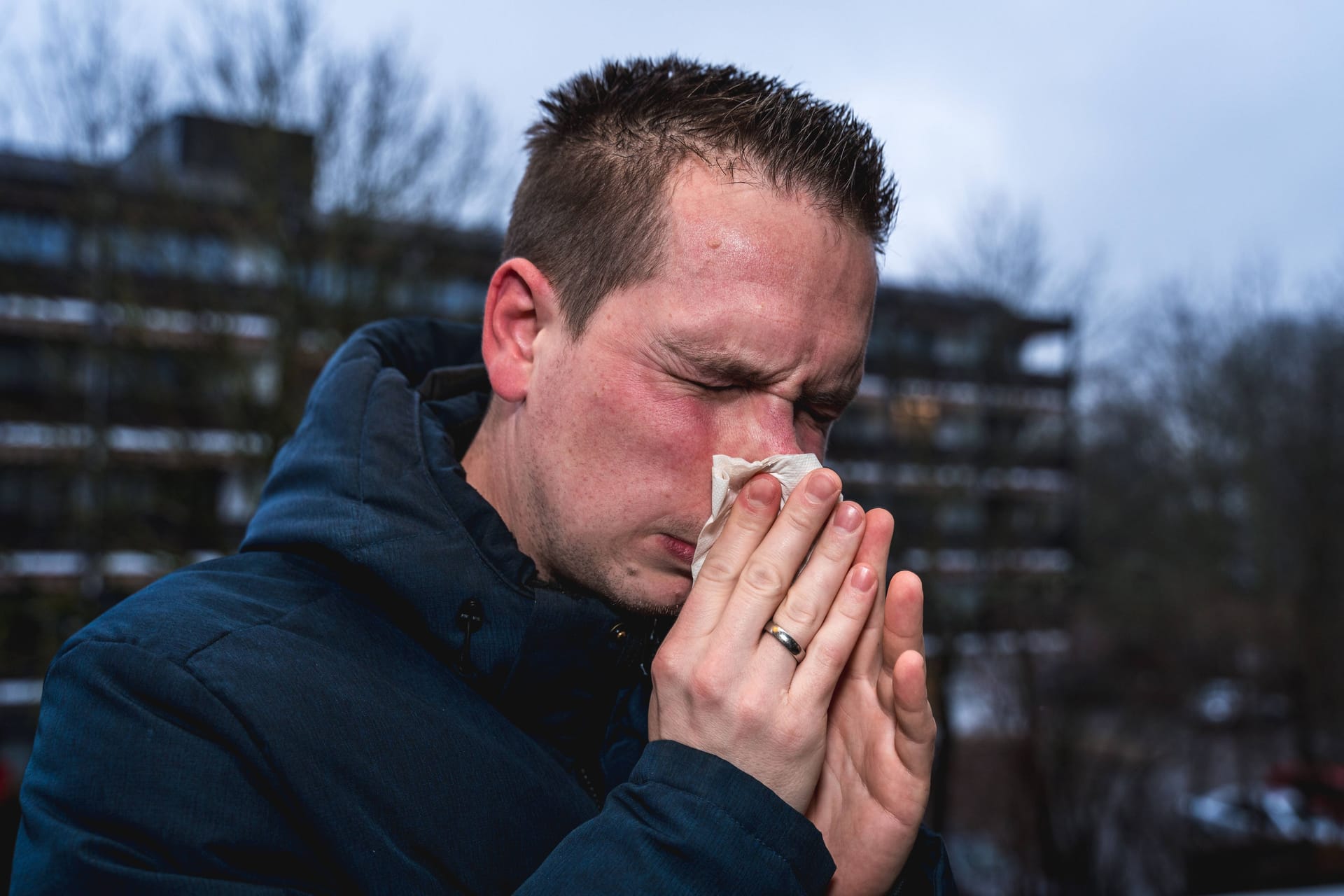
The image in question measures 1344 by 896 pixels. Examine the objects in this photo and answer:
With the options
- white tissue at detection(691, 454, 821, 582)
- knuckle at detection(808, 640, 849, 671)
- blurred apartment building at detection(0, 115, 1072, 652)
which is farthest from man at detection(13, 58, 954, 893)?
blurred apartment building at detection(0, 115, 1072, 652)

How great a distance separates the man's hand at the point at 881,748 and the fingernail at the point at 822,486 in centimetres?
11

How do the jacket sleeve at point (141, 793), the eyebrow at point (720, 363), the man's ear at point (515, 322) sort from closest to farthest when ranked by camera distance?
the jacket sleeve at point (141, 793) < the eyebrow at point (720, 363) < the man's ear at point (515, 322)

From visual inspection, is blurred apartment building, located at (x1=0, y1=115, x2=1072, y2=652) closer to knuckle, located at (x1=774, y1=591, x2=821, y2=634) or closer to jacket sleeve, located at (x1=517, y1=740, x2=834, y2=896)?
knuckle, located at (x1=774, y1=591, x2=821, y2=634)

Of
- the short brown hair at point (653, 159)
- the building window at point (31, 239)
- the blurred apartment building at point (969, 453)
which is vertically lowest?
the blurred apartment building at point (969, 453)

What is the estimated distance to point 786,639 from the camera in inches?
59.2

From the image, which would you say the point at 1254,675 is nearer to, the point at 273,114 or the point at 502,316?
the point at 273,114

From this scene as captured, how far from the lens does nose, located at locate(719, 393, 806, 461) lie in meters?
1.86

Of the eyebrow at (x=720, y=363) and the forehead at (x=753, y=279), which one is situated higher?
the forehead at (x=753, y=279)

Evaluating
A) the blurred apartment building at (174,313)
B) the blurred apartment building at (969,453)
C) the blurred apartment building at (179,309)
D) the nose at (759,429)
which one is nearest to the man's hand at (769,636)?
the nose at (759,429)

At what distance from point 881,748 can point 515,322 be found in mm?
1138

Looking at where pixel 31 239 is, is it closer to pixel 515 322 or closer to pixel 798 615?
pixel 515 322

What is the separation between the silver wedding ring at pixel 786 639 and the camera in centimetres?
150

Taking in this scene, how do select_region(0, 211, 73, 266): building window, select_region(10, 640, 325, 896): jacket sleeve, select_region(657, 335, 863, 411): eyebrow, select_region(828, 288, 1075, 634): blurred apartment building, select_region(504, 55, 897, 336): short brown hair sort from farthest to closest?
select_region(828, 288, 1075, 634): blurred apartment building < select_region(0, 211, 73, 266): building window < select_region(504, 55, 897, 336): short brown hair < select_region(657, 335, 863, 411): eyebrow < select_region(10, 640, 325, 896): jacket sleeve

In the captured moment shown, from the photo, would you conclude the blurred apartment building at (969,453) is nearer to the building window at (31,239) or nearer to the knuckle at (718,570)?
the building window at (31,239)
